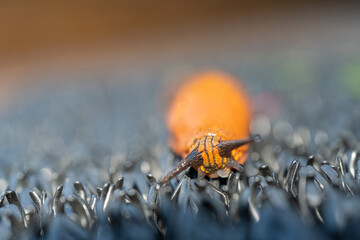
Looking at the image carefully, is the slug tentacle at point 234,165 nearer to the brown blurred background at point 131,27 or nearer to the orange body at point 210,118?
the orange body at point 210,118

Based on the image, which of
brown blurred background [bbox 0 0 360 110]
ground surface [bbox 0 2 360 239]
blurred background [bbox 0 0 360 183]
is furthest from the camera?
brown blurred background [bbox 0 0 360 110]

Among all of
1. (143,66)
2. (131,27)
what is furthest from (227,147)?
(131,27)

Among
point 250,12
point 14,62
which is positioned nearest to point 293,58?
point 250,12

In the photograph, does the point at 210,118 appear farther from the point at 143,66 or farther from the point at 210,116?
the point at 143,66

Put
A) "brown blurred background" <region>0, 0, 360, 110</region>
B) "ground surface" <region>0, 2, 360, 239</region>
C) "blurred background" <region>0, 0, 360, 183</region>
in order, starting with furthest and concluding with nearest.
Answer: "brown blurred background" <region>0, 0, 360, 110</region> < "blurred background" <region>0, 0, 360, 183</region> < "ground surface" <region>0, 2, 360, 239</region>

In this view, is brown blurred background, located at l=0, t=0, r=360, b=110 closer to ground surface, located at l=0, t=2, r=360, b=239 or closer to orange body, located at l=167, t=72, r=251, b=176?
ground surface, located at l=0, t=2, r=360, b=239

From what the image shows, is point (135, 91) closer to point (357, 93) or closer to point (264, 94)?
point (264, 94)

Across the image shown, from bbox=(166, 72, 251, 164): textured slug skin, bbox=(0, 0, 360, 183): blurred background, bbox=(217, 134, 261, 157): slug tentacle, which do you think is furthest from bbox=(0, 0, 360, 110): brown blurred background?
bbox=(217, 134, 261, 157): slug tentacle

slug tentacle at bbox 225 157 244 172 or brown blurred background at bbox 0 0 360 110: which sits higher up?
brown blurred background at bbox 0 0 360 110
